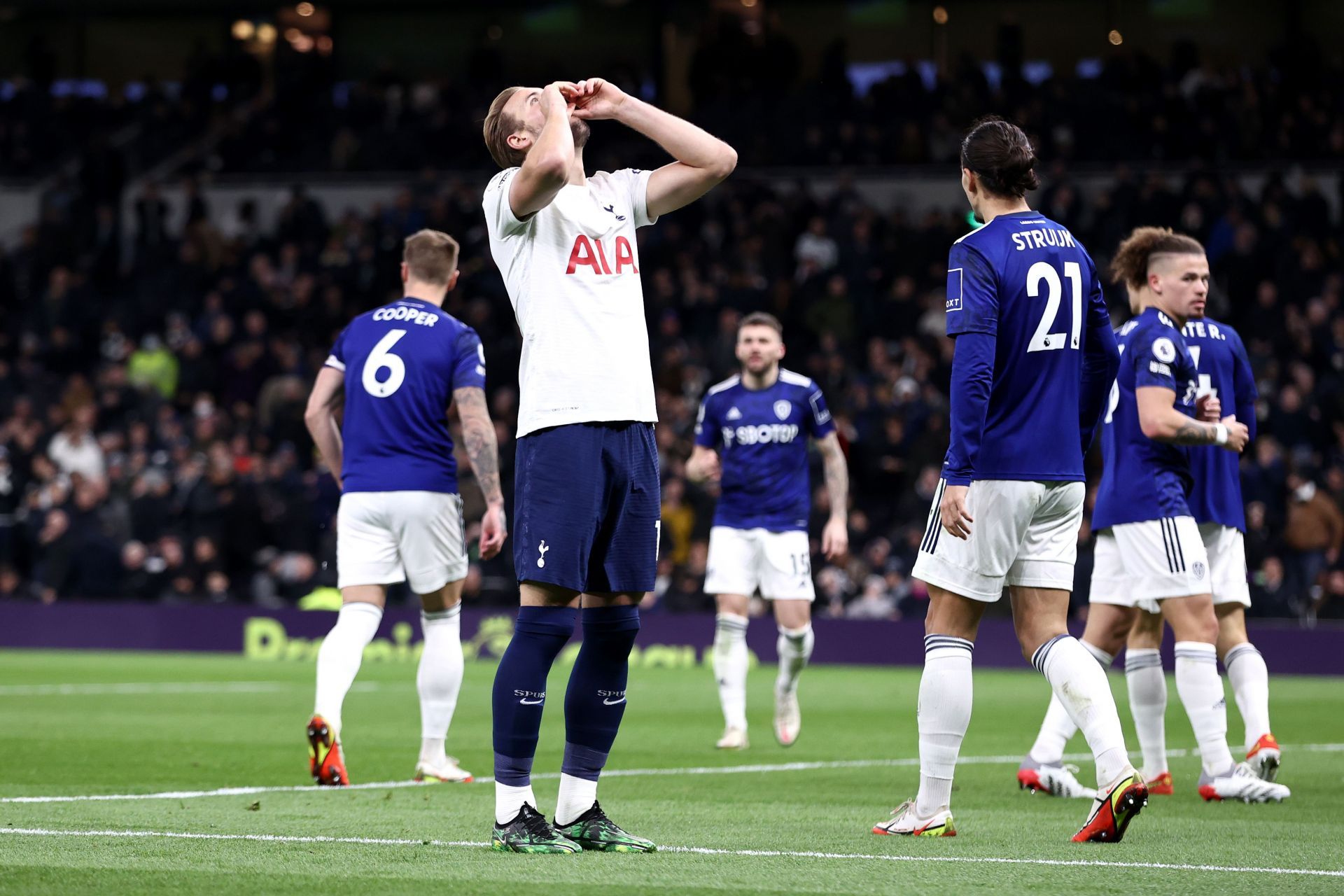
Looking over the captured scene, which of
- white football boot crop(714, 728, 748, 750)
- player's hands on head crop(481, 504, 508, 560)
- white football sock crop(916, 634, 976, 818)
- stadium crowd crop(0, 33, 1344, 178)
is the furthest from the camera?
stadium crowd crop(0, 33, 1344, 178)

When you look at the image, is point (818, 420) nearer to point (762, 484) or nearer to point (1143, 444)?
point (762, 484)

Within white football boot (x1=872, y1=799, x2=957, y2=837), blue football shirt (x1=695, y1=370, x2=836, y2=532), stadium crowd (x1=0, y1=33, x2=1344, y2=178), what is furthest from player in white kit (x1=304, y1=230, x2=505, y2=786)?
stadium crowd (x1=0, y1=33, x2=1344, y2=178)

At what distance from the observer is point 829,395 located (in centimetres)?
2331

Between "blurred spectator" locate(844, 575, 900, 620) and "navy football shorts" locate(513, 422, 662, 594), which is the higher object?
"navy football shorts" locate(513, 422, 662, 594)

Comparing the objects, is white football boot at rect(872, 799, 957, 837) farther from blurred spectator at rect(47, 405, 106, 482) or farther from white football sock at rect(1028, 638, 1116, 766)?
blurred spectator at rect(47, 405, 106, 482)

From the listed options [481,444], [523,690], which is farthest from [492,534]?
[523,690]

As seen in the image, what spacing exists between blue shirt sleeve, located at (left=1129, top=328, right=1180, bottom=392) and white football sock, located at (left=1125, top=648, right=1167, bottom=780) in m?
1.31

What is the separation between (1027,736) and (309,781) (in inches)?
209

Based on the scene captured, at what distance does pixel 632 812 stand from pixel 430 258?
304cm

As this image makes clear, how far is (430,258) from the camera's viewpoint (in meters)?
9.12

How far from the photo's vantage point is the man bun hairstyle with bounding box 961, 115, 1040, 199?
22.0ft

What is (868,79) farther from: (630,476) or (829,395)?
(630,476)

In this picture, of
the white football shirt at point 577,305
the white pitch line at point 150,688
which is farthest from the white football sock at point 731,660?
the white football shirt at point 577,305

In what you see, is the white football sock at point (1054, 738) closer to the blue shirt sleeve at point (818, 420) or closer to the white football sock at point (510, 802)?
the white football sock at point (510, 802)
